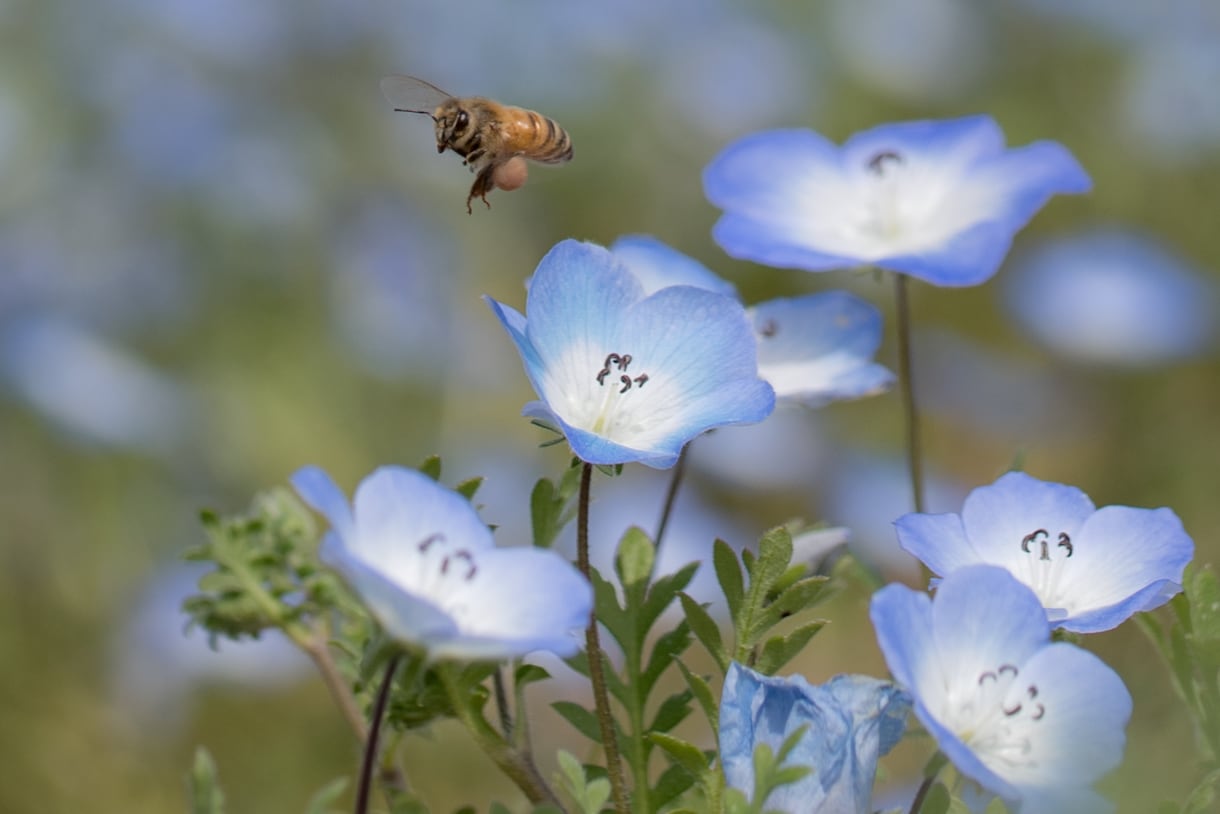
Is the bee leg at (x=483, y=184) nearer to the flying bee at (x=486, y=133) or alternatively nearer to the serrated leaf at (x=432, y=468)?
the flying bee at (x=486, y=133)

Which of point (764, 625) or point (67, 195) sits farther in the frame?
point (67, 195)

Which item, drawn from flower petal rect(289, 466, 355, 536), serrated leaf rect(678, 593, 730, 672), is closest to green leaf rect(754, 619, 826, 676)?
serrated leaf rect(678, 593, 730, 672)

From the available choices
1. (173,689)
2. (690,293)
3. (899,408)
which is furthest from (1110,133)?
(690,293)

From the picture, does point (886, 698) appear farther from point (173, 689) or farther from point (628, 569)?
point (173, 689)

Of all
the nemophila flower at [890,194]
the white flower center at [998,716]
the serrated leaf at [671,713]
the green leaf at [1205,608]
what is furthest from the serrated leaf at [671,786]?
the nemophila flower at [890,194]

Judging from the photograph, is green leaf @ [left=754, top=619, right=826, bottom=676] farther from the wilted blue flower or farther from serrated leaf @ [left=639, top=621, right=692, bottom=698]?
the wilted blue flower

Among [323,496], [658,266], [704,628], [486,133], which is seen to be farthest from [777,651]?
[486,133]

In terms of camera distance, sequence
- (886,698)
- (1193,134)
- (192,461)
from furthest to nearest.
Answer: (1193,134) → (192,461) → (886,698)
